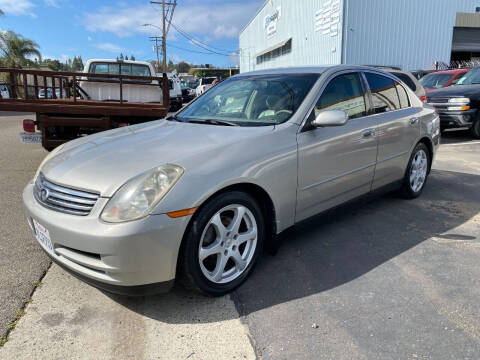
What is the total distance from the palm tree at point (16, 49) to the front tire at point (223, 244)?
37323mm

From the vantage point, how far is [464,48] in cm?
2522

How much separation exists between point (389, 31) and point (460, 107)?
14.7 meters

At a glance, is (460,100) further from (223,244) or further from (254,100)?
(223,244)

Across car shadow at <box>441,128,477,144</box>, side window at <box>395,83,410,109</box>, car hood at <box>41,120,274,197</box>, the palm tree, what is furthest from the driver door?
the palm tree

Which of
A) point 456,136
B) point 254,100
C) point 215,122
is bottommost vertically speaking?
point 456,136

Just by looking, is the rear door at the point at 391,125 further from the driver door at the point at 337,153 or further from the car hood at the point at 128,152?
the car hood at the point at 128,152

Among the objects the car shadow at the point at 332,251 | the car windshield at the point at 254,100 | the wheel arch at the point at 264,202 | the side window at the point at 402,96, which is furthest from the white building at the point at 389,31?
the wheel arch at the point at 264,202

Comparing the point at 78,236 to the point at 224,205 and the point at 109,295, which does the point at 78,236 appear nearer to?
the point at 109,295

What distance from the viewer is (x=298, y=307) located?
253 centimetres

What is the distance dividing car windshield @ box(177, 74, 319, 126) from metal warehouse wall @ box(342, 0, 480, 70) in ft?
61.7

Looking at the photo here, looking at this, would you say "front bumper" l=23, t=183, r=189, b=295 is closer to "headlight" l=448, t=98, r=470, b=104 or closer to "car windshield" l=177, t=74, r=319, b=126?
"car windshield" l=177, t=74, r=319, b=126

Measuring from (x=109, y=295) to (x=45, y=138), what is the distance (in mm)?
4188

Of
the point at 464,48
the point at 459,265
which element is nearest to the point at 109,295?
the point at 459,265

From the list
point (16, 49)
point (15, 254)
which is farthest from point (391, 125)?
point (16, 49)
